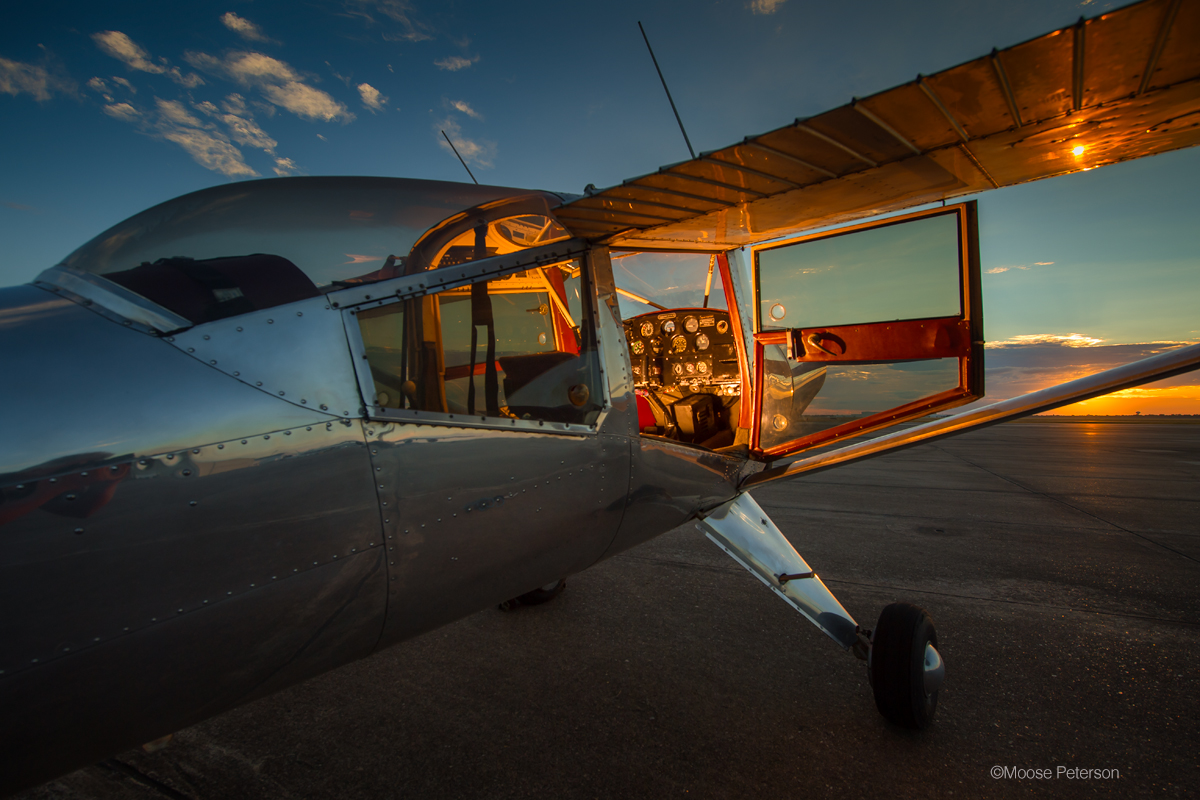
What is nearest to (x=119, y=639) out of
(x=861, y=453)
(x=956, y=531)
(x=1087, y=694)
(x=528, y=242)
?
(x=528, y=242)

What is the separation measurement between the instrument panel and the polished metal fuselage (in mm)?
3712

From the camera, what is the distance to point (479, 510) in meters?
1.72

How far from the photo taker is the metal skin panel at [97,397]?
1.10 metres

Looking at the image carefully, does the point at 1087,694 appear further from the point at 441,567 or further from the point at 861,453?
the point at 441,567

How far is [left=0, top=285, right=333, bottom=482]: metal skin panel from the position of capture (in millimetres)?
1104

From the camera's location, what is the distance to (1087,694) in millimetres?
2881

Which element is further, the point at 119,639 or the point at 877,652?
the point at 877,652

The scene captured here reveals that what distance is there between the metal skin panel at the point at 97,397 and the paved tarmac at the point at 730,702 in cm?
192

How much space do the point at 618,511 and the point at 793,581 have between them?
A: 1524 millimetres

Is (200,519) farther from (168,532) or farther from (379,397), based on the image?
(379,397)

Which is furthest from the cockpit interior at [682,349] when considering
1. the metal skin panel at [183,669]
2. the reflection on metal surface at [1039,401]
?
the metal skin panel at [183,669]

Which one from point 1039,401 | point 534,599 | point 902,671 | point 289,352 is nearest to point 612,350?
point 289,352

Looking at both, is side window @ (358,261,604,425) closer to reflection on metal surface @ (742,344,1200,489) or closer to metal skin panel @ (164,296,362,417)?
metal skin panel @ (164,296,362,417)

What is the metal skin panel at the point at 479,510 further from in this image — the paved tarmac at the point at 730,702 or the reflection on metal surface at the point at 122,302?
the paved tarmac at the point at 730,702
